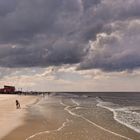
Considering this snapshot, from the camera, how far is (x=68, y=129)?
77.1 ft

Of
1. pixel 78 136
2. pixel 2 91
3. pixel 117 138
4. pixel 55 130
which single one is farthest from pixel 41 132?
pixel 2 91

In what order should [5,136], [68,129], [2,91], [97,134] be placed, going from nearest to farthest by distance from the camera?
1. [5,136]
2. [97,134]
3. [68,129]
4. [2,91]

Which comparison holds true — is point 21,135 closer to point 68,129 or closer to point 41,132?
point 41,132

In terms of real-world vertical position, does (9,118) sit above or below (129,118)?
above

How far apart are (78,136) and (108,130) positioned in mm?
4335

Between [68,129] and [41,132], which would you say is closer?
[41,132]

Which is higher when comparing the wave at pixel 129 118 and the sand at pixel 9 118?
the sand at pixel 9 118

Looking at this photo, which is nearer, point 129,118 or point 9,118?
point 9,118

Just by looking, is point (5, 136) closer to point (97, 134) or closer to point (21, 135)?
point (21, 135)

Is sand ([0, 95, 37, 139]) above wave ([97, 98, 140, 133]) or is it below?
above

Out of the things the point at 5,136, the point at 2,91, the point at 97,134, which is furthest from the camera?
the point at 2,91

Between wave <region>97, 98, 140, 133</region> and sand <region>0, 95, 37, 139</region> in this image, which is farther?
wave <region>97, 98, 140, 133</region>

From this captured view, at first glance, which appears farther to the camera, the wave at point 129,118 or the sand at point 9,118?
the wave at point 129,118

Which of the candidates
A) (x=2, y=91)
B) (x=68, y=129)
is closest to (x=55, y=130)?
(x=68, y=129)
